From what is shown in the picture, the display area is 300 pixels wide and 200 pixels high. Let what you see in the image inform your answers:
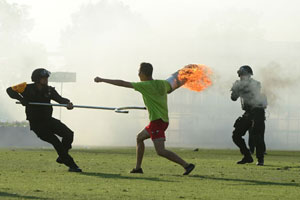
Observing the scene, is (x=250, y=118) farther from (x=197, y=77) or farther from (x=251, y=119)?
(x=197, y=77)

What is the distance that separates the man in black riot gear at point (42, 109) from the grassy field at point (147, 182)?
494 mm

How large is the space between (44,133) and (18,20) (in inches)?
2072

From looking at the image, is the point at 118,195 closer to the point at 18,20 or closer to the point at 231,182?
the point at 231,182

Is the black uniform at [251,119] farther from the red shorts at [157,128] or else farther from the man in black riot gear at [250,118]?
the red shorts at [157,128]

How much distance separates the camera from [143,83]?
1317 cm

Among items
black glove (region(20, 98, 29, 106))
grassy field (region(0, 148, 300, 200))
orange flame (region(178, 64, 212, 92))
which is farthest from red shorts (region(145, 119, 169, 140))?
black glove (region(20, 98, 29, 106))

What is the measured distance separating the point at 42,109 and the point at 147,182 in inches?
118

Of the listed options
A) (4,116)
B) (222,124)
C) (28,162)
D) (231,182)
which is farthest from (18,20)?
(231,182)

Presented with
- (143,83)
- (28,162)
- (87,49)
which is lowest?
(28,162)

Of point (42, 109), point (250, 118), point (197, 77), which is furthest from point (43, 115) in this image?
point (250, 118)

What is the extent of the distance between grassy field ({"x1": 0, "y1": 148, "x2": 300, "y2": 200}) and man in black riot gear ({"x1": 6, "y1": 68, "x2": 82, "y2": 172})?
0.49m

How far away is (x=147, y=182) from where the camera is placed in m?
12.0

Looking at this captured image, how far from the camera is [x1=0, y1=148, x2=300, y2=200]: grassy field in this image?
10148 millimetres

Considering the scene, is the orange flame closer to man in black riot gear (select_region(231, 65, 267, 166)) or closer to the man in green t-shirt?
the man in green t-shirt
